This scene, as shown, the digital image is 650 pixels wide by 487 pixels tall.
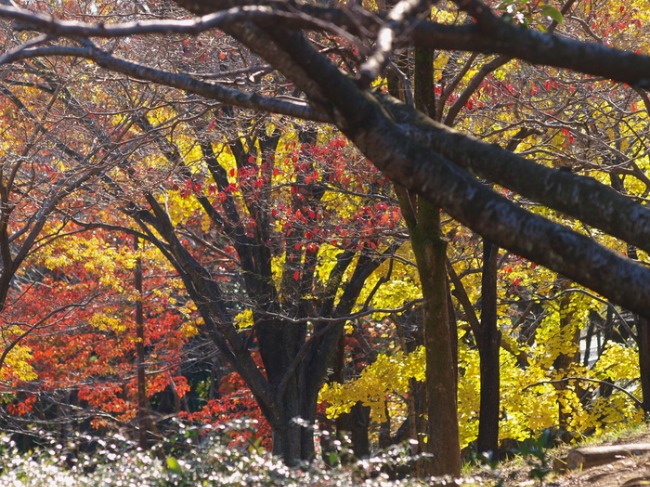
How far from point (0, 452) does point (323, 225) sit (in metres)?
5.43

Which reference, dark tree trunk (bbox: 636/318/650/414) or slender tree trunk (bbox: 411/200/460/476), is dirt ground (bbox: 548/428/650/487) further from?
dark tree trunk (bbox: 636/318/650/414)

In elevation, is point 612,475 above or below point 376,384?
below

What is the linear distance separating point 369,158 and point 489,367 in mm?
8173

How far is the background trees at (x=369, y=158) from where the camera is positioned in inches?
176

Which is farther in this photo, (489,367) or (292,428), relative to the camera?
(292,428)

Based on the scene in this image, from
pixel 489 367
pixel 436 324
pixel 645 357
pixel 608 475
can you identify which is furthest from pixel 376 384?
pixel 608 475

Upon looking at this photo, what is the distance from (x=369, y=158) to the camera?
481 cm

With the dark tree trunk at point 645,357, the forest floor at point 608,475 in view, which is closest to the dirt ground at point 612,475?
the forest floor at point 608,475

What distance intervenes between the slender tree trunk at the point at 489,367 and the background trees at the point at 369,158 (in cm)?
4

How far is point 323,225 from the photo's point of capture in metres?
12.6

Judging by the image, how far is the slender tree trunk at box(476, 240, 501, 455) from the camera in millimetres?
12305

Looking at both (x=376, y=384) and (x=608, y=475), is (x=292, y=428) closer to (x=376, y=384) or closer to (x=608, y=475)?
(x=376, y=384)

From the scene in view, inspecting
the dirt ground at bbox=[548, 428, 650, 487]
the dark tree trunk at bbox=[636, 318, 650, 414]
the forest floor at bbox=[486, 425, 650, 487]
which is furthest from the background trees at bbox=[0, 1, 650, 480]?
the dirt ground at bbox=[548, 428, 650, 487]

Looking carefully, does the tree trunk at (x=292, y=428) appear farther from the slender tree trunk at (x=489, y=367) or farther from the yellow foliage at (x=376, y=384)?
the slender tree trunk at (x=489, y=367)
